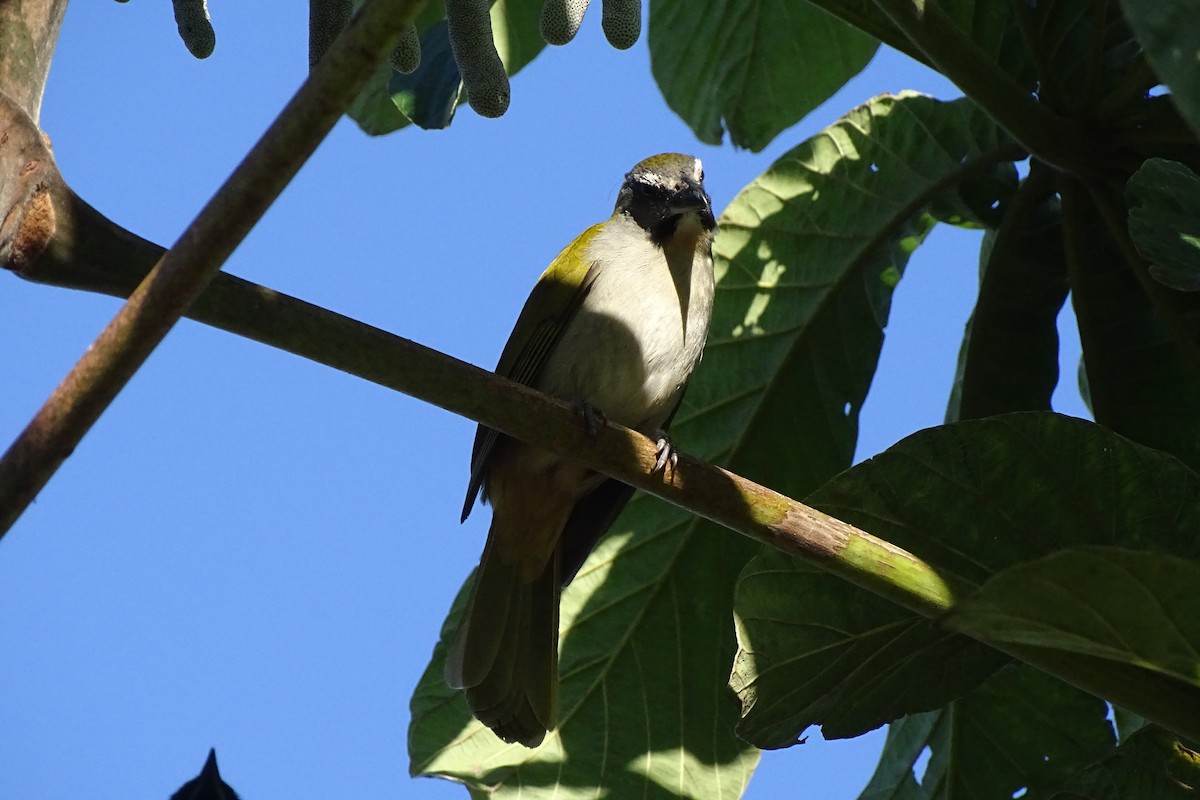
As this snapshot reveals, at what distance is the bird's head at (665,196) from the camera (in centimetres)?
397

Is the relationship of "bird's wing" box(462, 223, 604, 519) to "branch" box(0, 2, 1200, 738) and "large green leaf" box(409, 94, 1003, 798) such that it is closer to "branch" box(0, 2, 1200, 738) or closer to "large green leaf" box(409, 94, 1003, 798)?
"large green leaf" box(409, 94, 1003, 798)

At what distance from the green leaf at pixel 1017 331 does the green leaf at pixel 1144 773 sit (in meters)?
1.18

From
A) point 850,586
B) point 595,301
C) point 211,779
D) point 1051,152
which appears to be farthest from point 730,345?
point 211,779

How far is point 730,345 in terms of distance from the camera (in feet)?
12.5

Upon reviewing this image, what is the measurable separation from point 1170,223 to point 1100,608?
870 mm

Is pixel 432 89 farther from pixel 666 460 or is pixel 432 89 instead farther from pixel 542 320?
pixel 666 460

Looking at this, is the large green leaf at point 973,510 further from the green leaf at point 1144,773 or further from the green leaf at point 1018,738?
the green leaf at point 1018,738

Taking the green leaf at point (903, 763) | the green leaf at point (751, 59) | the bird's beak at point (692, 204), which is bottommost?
the green leaf at point (903, 763)

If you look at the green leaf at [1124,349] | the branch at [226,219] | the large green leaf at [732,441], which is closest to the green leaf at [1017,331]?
the green leaf at [1124,349]

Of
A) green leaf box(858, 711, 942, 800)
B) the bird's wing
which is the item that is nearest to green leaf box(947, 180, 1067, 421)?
green leaf box(858, 711, 942, 800)

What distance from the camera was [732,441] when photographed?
12.2 ft

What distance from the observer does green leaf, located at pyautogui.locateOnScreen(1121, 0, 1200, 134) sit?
5.00 ft

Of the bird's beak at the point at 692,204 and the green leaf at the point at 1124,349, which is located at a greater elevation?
the bird's beak at the point at 692,204

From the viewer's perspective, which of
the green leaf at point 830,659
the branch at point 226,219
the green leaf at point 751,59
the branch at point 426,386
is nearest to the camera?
the branch at point 226,219
